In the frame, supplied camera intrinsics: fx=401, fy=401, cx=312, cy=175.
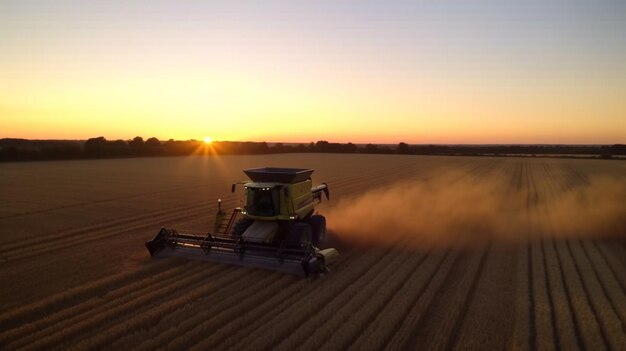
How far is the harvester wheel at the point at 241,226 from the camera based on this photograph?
9750mm

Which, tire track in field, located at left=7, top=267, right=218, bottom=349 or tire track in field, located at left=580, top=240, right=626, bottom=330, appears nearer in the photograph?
tire track in field, located at left=7, top=267, right=218, bottom=349

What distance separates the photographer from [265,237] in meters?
9.10

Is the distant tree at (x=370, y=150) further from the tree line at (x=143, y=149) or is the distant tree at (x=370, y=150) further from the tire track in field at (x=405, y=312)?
the tire track in field at (x=405, y=312)

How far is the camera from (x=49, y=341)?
5.66 meters

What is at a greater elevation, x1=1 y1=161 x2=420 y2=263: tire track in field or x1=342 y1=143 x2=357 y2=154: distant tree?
x1=342 y1=143 x2=357 y2=154: distant tree

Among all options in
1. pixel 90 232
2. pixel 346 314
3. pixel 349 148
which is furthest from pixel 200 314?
pixel 349 148

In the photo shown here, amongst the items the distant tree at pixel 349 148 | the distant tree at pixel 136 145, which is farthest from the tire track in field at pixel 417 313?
the distant tree at pixel 349 148

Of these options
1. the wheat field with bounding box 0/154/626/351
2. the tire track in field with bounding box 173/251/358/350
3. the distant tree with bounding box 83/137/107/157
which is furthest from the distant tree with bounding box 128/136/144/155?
the tire track in field with bounding box 173/251/358/350

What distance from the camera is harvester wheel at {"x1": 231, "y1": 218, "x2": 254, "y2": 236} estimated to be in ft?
32.0

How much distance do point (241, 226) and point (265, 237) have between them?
3.42ft

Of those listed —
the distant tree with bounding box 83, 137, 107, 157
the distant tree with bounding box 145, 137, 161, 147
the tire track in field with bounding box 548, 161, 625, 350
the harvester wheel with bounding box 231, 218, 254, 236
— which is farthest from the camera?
the distant tree with bounding box 145, 137, 161, 147

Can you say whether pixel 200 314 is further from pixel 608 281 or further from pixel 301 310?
pixel 608 281

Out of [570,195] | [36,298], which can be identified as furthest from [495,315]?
[570,195]

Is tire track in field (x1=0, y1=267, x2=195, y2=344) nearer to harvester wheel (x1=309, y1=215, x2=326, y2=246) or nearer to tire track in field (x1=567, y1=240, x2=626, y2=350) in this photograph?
harvester wheel (x1=309, y1=215, x2=326, y2=246)
